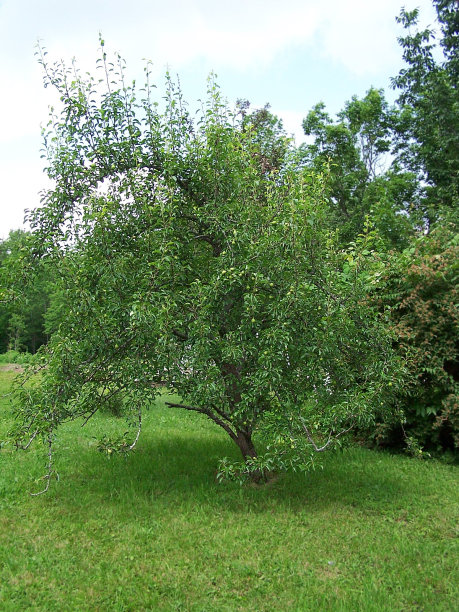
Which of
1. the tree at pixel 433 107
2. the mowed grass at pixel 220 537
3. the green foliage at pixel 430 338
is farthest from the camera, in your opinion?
the tree at pixel 433 107

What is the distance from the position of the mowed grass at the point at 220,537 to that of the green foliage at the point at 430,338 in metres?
0.61

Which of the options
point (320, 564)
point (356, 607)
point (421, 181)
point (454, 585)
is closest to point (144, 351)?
point (320, 564)

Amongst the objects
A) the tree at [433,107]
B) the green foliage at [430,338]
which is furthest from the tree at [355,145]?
the green foliage at [430,338]

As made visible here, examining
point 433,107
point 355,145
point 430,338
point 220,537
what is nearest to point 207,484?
point 220,537

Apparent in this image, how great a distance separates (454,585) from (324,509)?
1657 mm

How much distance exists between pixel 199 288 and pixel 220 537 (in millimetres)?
2358

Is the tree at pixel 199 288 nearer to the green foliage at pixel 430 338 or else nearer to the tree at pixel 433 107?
the green foliage at pixel 430 338

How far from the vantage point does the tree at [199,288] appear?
492cm

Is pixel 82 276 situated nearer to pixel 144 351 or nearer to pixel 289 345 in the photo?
pixel 144 351

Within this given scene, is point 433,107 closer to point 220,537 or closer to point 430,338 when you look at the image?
point 430,338

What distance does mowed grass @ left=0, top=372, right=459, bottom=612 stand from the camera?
12.0 ft

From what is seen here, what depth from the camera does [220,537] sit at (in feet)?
15.0

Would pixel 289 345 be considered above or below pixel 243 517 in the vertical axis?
above

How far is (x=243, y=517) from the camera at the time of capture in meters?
5.05
